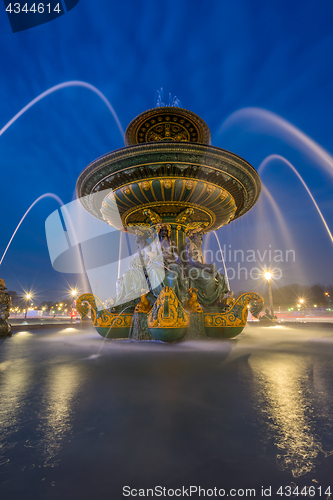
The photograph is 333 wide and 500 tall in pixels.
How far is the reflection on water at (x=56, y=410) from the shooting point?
1566 mm

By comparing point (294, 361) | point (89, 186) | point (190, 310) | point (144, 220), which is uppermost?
point (89, 186)

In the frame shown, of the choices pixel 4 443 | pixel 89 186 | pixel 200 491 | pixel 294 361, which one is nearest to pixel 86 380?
pixel 4 443

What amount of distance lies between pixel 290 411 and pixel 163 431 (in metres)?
1.14

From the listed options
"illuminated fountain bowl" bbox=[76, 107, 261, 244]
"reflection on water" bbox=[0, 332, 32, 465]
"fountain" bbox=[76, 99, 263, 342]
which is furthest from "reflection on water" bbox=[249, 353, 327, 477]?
"illuminated fountain bowl" bbox=[76, 107, 261, 244]

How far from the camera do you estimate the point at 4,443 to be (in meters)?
1.58

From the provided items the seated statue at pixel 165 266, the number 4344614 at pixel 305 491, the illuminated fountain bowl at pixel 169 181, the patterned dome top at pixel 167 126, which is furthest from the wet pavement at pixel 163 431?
the patterned dome top at pixel 167 126

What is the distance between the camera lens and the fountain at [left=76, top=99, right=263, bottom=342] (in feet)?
23.2

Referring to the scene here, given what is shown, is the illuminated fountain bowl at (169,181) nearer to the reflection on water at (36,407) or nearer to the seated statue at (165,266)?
the seated statue at (165,266)

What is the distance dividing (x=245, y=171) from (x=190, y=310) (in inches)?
193

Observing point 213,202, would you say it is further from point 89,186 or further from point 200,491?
point 200,491

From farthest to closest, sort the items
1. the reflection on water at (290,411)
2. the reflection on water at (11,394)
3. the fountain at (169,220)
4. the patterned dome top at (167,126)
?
1. the patterned dome top at (167,126)
2. the fountain at (169,220)
3. the reflection on water at (11,394)
4. the reflection on water at (290,411)

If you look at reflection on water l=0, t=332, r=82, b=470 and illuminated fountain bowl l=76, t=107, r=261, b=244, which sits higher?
illuminated fountain bowl l=76, t=107, r=261, b=244

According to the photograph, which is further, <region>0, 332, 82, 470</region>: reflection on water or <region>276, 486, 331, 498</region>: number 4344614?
<region>0, 332, 82, 470</region>: reflection on water

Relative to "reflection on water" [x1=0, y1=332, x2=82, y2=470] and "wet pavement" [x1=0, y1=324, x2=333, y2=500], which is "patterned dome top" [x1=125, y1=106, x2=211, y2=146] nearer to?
"reflection on water" [x1=0, y1=332, x2=82, y2=470]
